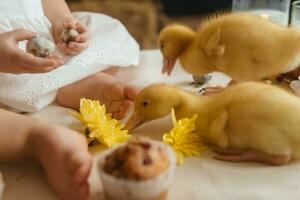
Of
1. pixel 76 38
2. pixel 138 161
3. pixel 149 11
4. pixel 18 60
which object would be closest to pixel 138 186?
pixel 138 161

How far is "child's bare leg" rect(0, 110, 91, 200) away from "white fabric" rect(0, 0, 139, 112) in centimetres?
16

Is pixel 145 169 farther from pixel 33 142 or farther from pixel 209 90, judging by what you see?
pixel 209 90

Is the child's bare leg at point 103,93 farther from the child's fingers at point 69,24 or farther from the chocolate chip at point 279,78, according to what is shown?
the chocolate chip at point 279,78

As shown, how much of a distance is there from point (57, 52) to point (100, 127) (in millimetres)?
281

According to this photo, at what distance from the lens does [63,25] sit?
3.30ft

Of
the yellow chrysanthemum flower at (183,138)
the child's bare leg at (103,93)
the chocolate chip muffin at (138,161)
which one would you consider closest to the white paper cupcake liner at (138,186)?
the chocolate chip muffin at (138,161)

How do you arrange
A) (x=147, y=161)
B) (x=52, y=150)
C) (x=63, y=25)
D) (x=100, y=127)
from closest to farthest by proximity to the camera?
1. (x=147, y=161)
2. (x=52, y=150)
3. (x=100, y=127)
4. (x=63, y=25)

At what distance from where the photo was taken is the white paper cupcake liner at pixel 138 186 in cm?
54

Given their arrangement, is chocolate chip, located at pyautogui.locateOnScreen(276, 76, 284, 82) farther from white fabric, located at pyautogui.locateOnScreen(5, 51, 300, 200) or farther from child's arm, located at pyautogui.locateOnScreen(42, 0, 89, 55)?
child's arm, located at pyautogui.locateOnScreen(42, 0, 89, 55)

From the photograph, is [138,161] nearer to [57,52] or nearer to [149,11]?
[57,52]

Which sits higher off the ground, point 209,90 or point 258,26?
point 258,26

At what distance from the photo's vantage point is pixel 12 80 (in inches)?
35.5

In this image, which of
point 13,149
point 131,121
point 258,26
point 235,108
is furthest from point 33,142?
point 258,26

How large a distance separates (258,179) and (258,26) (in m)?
0.28
